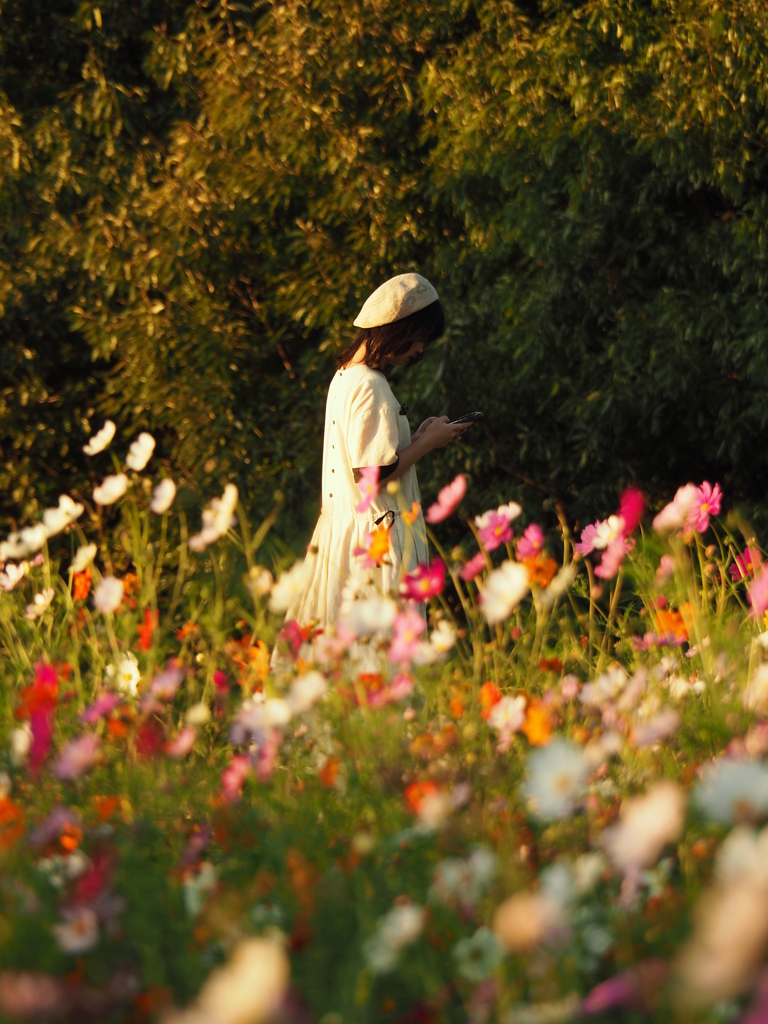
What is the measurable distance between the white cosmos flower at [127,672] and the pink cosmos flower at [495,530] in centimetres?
65

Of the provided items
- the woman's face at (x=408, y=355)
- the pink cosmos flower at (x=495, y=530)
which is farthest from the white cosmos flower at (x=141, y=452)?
the woman's face at (x=408, y=355)

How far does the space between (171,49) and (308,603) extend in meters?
4.90

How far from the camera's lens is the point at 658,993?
3.86ft

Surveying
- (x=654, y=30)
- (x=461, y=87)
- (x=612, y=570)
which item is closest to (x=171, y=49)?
(x=461, y=87)

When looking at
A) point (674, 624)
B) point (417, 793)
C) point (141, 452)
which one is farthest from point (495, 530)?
point (417, 793)

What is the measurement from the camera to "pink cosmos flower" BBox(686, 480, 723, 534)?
2641 millimetres

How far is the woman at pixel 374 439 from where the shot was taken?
10.0ft

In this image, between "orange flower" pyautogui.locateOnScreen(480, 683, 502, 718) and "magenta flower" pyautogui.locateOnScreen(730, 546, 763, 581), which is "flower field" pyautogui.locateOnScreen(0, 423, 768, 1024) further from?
"magenta flower" pyautogui.locateOnScreen(730, 546, 763, 581)

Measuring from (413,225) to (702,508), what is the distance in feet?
13.3

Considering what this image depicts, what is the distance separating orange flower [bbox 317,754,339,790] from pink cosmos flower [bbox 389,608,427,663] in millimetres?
165

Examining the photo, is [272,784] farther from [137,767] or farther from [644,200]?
[644,200]

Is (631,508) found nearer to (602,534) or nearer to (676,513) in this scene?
(676,513)

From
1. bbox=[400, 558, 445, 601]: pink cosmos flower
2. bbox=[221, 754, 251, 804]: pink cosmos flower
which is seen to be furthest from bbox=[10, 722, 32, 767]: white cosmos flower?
bbox=[400, 558, 445, 601]: pink cosmos flower

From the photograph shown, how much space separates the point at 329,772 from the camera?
1.83m
